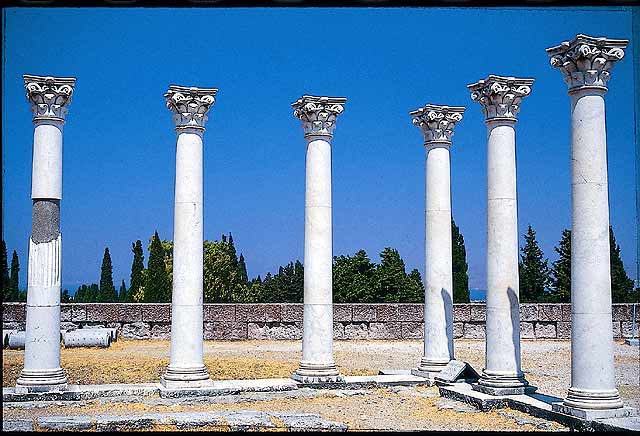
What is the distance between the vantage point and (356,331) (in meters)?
46.3

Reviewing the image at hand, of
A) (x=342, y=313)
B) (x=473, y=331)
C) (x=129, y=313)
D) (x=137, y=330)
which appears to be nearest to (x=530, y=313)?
(x=473, y=331)

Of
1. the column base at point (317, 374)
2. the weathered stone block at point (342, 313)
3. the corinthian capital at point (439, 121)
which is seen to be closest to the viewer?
the column base at point (317, 374)

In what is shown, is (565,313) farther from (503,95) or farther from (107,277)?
(107,277)

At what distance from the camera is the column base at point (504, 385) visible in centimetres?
2422

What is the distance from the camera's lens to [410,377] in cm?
2858

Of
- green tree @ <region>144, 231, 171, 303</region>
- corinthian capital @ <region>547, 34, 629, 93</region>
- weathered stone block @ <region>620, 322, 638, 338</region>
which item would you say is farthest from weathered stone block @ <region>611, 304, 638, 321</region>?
green tree @ <region>144, 231, 171, 303</region>

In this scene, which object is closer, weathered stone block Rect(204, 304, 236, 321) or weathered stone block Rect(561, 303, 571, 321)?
weathered stone block Rect(204, 304, 236, 321)

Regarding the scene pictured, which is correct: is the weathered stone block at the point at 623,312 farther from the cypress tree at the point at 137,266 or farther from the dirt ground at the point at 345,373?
the cypress tree at the point at 137,266

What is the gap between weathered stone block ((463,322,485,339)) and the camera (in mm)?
47062

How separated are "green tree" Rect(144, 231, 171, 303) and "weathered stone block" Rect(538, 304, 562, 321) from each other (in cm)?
3165

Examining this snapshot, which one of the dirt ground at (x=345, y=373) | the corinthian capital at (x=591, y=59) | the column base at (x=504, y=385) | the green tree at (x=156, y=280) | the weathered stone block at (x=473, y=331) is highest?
the corinthian capital at (x=591, y=59)

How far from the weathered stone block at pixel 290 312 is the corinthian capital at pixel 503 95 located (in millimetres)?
22890

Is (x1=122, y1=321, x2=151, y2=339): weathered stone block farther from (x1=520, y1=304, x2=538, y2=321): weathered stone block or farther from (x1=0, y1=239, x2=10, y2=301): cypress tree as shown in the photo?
(x1=520, y1=304, x2=538, y2=321): weathered stone block

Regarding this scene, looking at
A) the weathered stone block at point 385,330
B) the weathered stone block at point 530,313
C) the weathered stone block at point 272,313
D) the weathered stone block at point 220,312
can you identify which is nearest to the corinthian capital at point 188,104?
the weathered stone block at point 220,312
